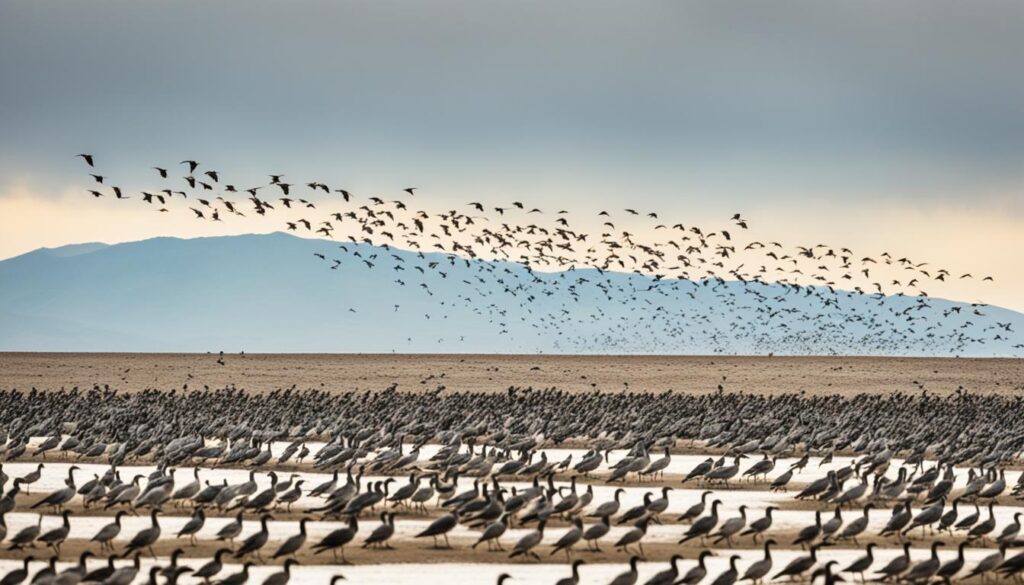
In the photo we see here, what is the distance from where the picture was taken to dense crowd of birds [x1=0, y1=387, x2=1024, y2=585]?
2602cm

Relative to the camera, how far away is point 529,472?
129 ft

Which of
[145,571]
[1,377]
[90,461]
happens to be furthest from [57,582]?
[1,377]

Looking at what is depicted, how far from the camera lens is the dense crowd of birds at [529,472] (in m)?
26.0

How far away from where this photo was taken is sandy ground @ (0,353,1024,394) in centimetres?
10850

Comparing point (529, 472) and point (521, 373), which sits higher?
point (529, 472)

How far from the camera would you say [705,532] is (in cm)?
2764

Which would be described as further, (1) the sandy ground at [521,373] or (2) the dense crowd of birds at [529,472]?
(1) the sandy ground at [521,373]

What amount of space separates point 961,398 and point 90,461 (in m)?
54.1

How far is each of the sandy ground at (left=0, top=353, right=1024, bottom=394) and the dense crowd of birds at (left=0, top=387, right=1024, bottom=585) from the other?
115 feet

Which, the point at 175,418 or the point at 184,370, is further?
the point at 184,370

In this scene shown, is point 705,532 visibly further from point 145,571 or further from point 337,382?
point 337,382

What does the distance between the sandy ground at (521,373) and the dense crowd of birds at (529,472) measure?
35.0 metres

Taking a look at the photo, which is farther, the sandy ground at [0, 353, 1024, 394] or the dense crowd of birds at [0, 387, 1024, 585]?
the sandy ground at [0, 353, 1024, 394]

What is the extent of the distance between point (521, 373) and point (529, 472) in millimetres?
88307
